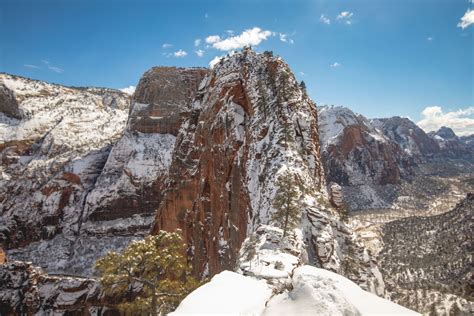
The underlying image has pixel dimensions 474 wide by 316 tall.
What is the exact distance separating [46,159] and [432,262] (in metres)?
139

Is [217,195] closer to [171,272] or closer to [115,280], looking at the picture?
[171,272]

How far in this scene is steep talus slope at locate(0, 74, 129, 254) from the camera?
4264 inches

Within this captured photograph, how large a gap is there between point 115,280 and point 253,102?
35967 millimetres

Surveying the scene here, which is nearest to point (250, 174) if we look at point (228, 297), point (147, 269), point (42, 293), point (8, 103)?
point (147, 269)

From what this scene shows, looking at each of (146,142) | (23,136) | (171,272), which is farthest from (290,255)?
(23,136)

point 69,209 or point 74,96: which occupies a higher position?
point 74,96

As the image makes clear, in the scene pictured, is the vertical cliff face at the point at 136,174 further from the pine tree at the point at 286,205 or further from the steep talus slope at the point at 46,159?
the pine tree at the point at 286,205

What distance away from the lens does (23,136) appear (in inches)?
5290

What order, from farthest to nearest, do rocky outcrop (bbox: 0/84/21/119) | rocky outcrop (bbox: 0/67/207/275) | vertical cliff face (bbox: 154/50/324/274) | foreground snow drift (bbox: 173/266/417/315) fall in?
rocky outcrop (bbox: 0/84/21/119)
rocky outcrop (bbox: 0/67/207/275)
vertical cliff face (bbox: 154/50/324/274)
foreground snow drift (bbox: 173/266/417/315)

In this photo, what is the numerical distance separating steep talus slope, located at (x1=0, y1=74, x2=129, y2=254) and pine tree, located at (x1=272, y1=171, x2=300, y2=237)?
9708 centimetres

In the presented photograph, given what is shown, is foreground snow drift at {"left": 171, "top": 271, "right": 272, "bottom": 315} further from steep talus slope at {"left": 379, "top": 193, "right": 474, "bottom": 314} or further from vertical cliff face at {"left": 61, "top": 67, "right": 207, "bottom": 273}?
vertical cliff face at {"left": 61, "top": 67, "right": 207, "bottom": 273}

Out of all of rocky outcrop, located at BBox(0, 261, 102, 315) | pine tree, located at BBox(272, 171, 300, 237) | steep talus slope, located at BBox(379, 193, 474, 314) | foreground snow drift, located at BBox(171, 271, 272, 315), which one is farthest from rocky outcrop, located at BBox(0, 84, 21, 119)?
foreground snow drift, located at BBox(171, 271, 272, 315)

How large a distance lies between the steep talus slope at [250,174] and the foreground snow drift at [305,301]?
5.85 metres

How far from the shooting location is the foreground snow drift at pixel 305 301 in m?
10.2
